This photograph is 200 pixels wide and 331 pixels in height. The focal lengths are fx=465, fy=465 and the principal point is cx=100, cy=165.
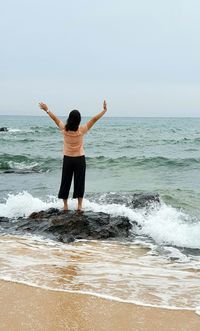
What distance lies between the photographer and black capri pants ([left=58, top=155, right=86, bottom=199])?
7.35 m

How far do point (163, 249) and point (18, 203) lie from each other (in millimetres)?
3550

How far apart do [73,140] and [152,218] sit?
81.3 inches

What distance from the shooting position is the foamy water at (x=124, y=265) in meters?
4.35

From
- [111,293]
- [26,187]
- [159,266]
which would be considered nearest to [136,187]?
[26,187]

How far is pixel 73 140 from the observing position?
725 cm

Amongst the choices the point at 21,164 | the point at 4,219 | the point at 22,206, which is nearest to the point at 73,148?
the point at 4,219

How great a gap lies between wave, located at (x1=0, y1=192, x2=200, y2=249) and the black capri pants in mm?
905

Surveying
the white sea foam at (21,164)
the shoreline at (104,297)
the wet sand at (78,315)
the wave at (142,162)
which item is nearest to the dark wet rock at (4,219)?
the shoreline at (104,297)

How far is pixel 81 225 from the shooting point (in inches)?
276

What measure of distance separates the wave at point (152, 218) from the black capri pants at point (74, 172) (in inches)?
35.6

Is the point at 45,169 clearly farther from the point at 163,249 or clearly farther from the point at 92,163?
the point at 163,249

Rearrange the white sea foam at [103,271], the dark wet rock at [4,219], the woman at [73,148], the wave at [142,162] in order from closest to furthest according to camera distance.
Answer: the white sea foam at [103,271]
the woman at [73,148]
the dark wet rock at [4,219]
the wave at [142,162]

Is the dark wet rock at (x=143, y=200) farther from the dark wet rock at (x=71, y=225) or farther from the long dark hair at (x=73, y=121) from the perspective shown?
the long dark hair at (x=73, y=121)

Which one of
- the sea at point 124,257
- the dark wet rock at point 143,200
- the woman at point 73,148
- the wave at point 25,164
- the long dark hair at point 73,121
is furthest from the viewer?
the wave at point 25,164
